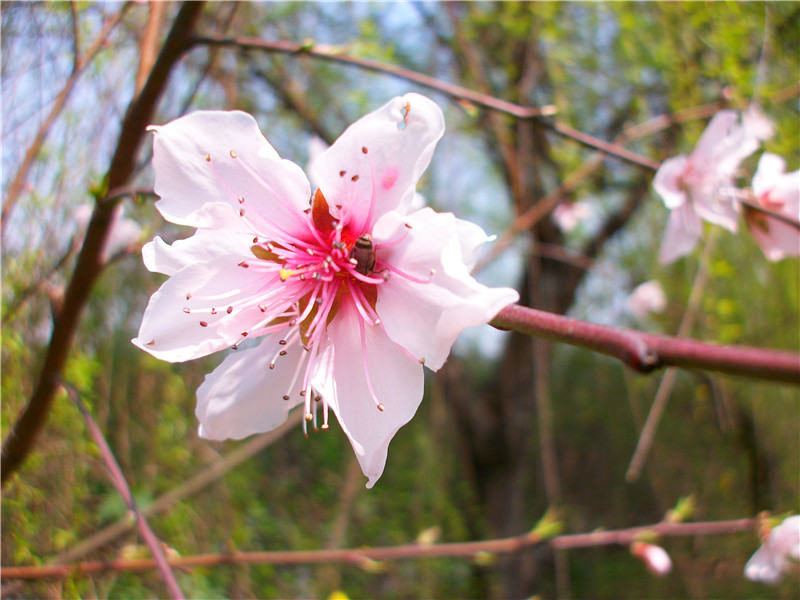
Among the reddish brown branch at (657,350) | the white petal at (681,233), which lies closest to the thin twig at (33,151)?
the reddish brown branch at (657,350)

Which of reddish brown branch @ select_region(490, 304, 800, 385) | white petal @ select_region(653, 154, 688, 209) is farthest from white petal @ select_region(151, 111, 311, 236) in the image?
white petal @ select_region(653, 154, 688, 209)

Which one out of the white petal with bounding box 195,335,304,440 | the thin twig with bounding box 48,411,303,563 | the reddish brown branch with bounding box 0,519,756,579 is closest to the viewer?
the white petal with bounding box 195,335,304,440

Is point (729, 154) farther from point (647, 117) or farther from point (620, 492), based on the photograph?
point (620, 492)

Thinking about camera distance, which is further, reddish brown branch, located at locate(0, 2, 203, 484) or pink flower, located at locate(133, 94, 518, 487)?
reddish brown branch, located at locate(0, 2, 203, 484)

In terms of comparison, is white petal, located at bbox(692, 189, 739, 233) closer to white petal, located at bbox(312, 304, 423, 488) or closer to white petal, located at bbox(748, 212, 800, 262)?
white petal, located at bbox(748, 212, 800, 262)

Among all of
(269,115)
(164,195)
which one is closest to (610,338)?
(164,195)

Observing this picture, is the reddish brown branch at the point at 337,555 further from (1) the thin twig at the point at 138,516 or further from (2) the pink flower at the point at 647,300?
(2) the pink flower at the point at 647,300

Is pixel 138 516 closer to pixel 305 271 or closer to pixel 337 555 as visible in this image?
pixel 305 271

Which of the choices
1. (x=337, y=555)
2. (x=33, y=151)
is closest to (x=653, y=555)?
(x=337, y=555)
